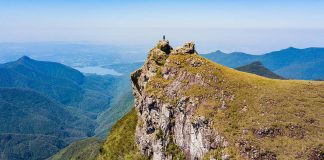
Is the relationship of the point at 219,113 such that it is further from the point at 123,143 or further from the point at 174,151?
the point at 123,143

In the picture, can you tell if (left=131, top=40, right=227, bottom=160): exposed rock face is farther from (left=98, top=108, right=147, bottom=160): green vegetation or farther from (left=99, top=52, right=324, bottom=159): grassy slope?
(left=98, top=108, right=147, bottom=160): green vegetation

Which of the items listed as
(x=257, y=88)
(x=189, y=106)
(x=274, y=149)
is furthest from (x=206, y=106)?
(x=274, y=149)

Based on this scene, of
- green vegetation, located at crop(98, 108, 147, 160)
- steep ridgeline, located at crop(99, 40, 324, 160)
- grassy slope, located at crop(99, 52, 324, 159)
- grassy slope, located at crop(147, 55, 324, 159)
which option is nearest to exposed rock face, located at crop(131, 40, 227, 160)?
steep ridgeline, located at crop(99, 40, 324, 160)

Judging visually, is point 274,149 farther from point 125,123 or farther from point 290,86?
point 125,123

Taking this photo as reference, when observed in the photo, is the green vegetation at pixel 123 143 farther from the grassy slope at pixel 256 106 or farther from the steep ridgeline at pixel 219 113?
the grassy slope at pixel 256 106

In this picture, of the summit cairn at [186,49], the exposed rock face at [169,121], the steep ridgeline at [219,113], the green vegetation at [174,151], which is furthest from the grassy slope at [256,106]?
the green vegetation at [174,151]
